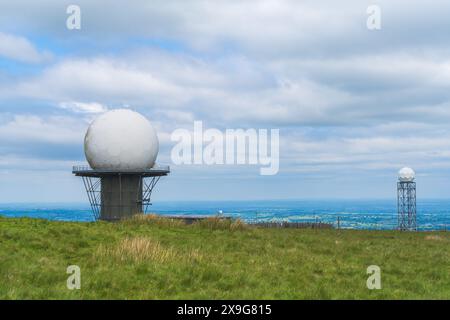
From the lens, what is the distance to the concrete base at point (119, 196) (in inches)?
1928

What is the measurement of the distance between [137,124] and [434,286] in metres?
39.1

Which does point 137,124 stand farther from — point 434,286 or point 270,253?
point 434,286

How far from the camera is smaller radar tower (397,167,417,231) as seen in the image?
72.7m

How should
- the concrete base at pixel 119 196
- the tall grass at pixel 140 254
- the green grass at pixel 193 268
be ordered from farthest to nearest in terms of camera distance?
1. the concrete base at pixel 119 196
2. the tall grass at pixel 140 254
3. the green grass at pixel 193 268

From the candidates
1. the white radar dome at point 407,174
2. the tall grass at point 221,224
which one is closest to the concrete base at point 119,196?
the tall grass at point 221,224

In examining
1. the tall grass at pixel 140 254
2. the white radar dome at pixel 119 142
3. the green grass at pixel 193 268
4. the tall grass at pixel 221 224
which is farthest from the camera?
the white radar dome at pixel 119 142

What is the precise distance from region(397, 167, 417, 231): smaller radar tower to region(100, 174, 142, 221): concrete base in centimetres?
4299

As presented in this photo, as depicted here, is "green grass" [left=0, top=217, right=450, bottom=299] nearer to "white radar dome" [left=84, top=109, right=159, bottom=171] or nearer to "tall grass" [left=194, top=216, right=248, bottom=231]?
"tall grass" [left=194, top=216, right=248, bottom=231]

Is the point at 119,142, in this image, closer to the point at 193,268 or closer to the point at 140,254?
the point at 140,254

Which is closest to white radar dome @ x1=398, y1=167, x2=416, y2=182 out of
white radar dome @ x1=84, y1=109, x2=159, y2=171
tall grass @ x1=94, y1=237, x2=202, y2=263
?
white radar dome @ x1=84, y1=109, x2=159, y2=171

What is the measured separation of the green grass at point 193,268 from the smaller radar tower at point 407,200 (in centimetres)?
5421

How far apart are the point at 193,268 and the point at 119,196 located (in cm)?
3753

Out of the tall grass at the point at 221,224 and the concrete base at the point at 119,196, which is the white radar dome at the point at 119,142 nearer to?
the concrete base at the point at 119,196

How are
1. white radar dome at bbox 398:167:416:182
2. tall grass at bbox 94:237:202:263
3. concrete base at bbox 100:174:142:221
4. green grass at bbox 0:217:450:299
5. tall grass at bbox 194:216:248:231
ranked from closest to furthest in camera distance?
1. green grass at bbox 0:217:450:299
2. tall grass at bbox 94:237:202:263
3. tall grass at bbox 194:216:248:231
4. concrete base at bbox 100:174:142:221
5. white radar dome at bbox 398:167:416:182
